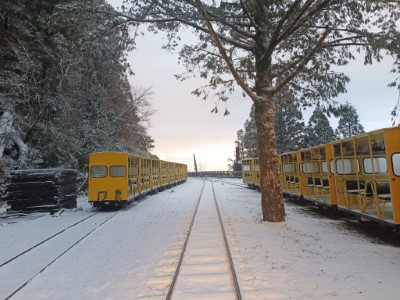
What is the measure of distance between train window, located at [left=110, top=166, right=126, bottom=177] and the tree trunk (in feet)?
28.0

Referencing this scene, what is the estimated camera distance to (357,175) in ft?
35.0

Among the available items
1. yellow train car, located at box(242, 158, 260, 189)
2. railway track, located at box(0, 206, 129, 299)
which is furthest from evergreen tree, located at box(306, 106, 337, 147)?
railway track, located at box(0, 206, 129, 299)

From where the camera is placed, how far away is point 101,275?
23.2ft

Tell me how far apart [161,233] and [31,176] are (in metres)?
7.82

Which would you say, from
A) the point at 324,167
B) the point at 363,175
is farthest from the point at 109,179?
the point at 363,175

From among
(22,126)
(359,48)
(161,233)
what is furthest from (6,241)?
(359,48)

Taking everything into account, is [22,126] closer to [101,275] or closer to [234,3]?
[234,3]

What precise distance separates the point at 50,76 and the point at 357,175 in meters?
18.1

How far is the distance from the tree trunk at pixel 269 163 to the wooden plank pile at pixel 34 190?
9302 millimetres

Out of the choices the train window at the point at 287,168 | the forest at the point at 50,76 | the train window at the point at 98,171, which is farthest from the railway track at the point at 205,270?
the train window at the point at 287,168

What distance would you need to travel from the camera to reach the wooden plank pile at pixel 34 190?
52.5 ft

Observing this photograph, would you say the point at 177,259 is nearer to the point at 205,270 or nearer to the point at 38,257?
the point at 205,270

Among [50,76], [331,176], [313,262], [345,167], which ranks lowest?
[313,262]

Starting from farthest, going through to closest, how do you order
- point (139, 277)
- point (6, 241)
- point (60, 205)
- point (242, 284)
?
point (60, 205)
point (6, 241)
point (139, 277)
point (242, 284)
